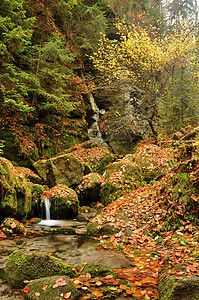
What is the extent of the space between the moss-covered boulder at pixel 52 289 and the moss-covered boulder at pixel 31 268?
292mm

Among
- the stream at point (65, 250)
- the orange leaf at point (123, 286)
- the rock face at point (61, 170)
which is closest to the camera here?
the orange leaf at point (123, 286)

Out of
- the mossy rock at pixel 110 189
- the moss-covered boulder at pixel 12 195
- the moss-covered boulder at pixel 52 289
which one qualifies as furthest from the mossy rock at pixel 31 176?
the moss-covered boulder at pixel 52 289

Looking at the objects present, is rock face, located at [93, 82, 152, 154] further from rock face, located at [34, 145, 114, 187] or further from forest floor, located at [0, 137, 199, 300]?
forest floor, located at [0, 137, 199, 300]

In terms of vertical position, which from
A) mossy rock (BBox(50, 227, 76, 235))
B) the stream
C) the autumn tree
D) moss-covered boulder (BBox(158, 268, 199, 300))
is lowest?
mossy rock (BBox(50, 227, 76, 235))

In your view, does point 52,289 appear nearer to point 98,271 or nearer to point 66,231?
point 98,271

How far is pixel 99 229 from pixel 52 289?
3.23m

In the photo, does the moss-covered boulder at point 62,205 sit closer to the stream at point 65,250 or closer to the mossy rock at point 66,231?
the mossy rock at point 66,231

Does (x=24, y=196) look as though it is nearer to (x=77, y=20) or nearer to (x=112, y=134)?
(x=112, y=134)

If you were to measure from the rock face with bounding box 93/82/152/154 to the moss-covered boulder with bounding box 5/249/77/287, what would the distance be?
41.0ft

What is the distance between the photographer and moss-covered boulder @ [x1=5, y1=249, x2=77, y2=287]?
10.8ft

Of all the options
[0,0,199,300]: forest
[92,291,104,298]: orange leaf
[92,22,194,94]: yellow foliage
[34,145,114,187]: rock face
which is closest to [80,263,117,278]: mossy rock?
[0,0,199,300]: forest

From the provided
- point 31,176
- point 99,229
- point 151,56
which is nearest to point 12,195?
point 99,229

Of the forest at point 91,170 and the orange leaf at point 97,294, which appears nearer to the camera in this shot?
the orange leaf at point 97,294

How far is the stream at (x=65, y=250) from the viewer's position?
13.1 feet
